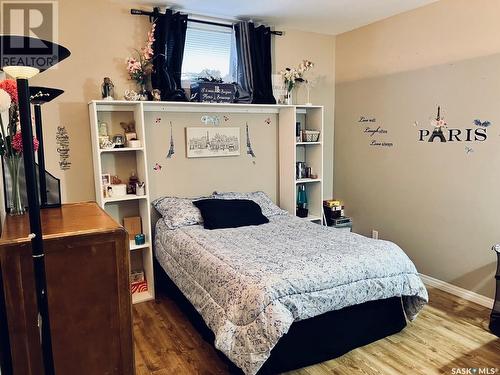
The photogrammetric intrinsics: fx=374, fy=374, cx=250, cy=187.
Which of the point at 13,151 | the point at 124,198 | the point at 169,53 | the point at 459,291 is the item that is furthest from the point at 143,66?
the point at 459,291

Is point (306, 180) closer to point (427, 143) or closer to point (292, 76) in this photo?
point (292, 76)

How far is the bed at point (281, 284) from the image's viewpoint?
6.73 feet

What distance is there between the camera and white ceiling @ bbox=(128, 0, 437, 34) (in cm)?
328

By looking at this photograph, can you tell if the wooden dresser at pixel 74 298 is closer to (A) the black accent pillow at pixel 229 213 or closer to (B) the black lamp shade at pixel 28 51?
(B) the black lamp shade at pixel 28 51

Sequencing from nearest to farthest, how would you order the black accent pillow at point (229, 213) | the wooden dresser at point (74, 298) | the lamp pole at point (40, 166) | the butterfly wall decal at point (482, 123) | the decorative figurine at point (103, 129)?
the wooden dresser at point (74, 298) < the lamp pole at point (40, 166) < the butterfly wall decal at point (482, 123) < the decorative figurine at point (103, 129) < the black accent pillow at point (229, 213)

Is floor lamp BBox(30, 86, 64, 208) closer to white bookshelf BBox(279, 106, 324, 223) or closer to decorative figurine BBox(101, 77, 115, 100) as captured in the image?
decorative figurine BBox(101, 77, 115, 100)

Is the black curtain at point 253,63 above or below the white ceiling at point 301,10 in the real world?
below

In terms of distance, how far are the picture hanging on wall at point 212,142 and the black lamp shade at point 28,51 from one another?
5.60 ft

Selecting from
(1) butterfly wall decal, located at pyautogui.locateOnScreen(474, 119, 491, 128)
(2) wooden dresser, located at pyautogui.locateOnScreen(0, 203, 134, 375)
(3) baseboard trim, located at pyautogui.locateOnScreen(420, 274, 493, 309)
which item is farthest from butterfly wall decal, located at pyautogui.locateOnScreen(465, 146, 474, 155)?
(2) wooden dresser, located at pyautogui.locateOnScreen(0, 203, 134, 375)

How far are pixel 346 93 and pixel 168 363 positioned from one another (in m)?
3.35

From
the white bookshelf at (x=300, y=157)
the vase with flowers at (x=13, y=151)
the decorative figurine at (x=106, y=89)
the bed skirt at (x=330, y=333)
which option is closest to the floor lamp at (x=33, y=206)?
the vase with flowers at (x=13, y=151)

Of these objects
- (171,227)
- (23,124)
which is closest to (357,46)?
(171,227)

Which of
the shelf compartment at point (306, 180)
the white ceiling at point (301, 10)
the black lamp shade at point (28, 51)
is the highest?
the white ceiling at point (301, 10)

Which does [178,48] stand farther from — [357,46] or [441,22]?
[441,22]
